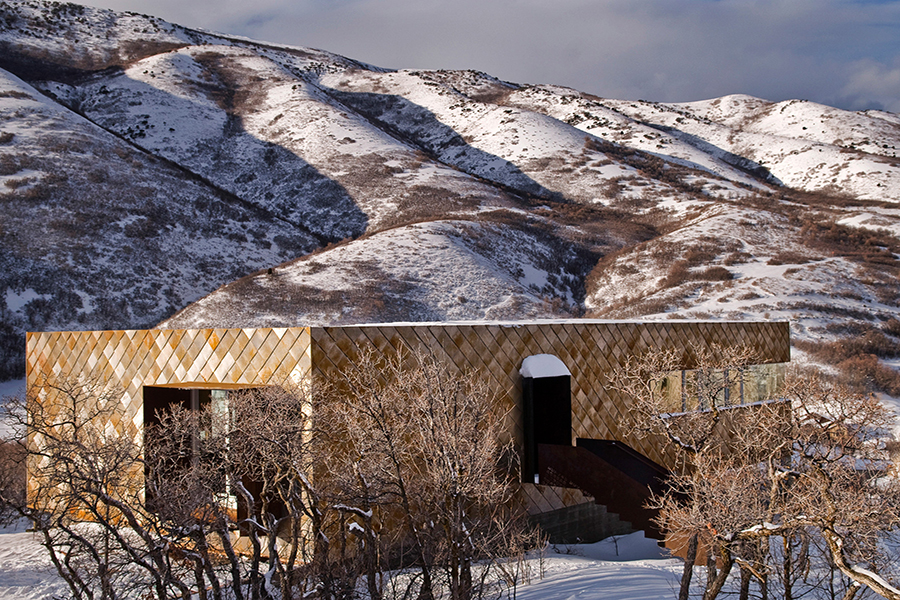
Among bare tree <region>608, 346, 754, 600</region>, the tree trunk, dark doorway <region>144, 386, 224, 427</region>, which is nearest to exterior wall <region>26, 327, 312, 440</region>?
dark doorway <region>144, 386, 224, 427</region>

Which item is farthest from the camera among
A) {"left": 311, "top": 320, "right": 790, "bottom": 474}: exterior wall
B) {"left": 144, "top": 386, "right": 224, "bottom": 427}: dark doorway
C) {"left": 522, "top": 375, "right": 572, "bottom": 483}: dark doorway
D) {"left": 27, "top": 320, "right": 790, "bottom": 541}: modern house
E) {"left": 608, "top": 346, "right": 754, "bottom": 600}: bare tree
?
{"left": 522, "top": 375, "right": 572, "bottom": 483}: dark doorway

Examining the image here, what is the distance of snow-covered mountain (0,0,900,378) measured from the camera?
117ft

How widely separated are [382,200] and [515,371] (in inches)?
1731

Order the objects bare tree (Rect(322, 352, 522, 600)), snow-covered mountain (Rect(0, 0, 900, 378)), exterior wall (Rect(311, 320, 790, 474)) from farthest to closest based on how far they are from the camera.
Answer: snow-covered mountain (Rect(0, 0, 900, 378)) → exterior wall (Rect(311, 320, 790, 474)) → bare tree (Rect(322, 352, 522, 600))

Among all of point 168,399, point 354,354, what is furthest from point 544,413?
A: point 168,399

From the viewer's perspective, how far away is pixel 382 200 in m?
A: 54.1

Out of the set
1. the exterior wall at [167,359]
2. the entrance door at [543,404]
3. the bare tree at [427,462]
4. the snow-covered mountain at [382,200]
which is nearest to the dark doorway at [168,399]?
the exterior wall at [167,359]

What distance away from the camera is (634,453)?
10.7m

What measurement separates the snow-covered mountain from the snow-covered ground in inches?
833

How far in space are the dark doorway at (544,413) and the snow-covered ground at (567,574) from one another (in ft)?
5.23

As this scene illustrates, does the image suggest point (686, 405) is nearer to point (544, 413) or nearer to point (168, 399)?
point (544, 413)

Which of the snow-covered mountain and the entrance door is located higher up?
the snow-covered mountain

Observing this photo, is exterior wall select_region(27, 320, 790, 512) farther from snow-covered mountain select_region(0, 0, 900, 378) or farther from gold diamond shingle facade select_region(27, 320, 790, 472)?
snow-covered mountain select_region(0, 0, 900, 378)

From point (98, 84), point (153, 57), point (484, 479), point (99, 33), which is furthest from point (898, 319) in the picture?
point (99, 33)
